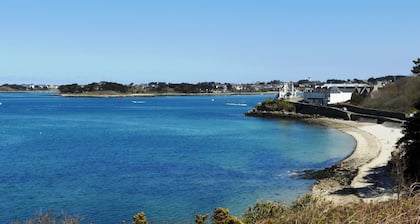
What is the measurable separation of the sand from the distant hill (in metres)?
13.6

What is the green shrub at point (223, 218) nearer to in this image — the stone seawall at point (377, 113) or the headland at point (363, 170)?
the headland at point (363, 170)

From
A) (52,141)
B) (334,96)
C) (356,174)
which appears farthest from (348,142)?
(334,96)

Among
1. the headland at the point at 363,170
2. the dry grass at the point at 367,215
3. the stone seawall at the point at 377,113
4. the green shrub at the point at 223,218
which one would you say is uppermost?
the dry grass at the point at 367,215

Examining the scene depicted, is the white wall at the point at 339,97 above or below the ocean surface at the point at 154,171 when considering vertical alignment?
above

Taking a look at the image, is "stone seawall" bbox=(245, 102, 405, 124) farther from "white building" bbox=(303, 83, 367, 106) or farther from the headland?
"white building" bbox=(303, 83, 367, 106)

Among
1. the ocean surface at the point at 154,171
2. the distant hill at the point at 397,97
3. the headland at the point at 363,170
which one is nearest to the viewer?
the ocean surface at the point at 154,171

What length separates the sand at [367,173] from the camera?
18047 mm

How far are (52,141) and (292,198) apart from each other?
27560mm

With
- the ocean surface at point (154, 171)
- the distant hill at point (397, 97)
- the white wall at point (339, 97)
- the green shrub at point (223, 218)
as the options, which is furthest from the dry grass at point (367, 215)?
the white wall at point (339, 97)

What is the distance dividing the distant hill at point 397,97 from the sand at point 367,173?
1362 cm

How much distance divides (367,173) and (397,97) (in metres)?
43.4

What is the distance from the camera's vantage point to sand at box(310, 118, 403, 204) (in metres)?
18.0

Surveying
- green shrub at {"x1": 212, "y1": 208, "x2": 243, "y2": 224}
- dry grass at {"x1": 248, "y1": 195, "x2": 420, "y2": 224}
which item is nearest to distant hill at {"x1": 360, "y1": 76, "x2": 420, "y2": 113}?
green shrub at {"x1": 212, "y1": 208, "x2": 243, "y2": 224}

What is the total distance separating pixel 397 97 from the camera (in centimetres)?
6225
